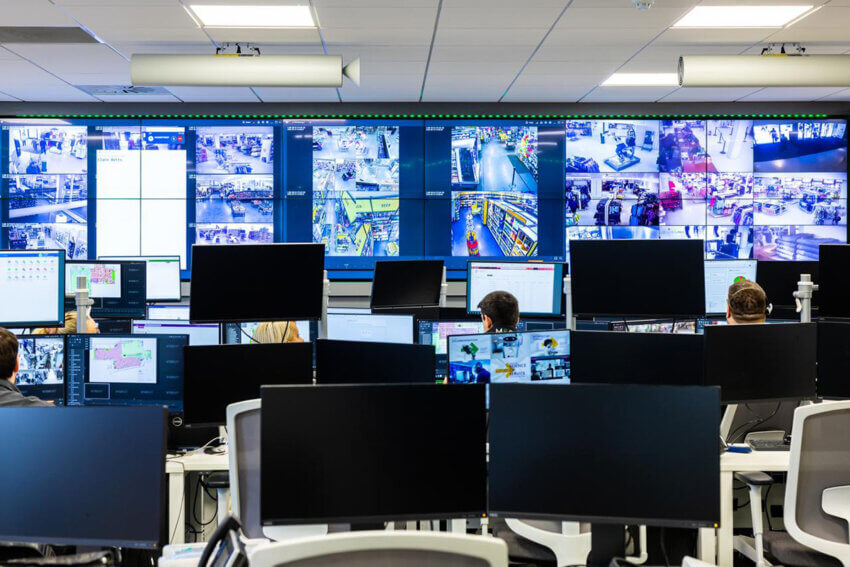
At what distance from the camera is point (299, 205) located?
670 cm

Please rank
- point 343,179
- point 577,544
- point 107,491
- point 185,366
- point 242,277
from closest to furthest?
point 107,491 < point 577,544 < point 185,366 < point 242,277 < point 343,179

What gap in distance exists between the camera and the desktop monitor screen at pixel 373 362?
2809mm

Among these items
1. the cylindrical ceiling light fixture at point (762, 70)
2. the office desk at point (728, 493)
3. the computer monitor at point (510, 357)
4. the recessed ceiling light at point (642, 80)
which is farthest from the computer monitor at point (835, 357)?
the recessed ceiling light at point (642, 80)

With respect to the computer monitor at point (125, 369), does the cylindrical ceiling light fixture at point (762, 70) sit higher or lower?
higher

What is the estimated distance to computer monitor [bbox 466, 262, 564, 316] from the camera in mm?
3938

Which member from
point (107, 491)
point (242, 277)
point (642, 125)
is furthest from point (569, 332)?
point (642, 125)

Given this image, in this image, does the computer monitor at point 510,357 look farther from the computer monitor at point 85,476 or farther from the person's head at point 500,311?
the computer monitor at point 85,476

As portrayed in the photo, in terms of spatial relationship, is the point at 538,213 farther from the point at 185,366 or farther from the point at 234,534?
the point at 234,534

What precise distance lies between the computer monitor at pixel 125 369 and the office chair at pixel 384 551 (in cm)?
198

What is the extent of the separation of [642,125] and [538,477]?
217 inches

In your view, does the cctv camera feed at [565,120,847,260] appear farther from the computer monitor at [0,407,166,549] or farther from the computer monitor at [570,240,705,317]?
the computer monitor at [0,407,166,549]

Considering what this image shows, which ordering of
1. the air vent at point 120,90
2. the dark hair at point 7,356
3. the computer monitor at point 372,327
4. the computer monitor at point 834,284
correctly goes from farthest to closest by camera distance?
the air vent at point 120,90
the computer monitor at point 372,327
the computer monitor at point 834,284
the dark hair at point 7,356

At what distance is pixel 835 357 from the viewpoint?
3.10 meters

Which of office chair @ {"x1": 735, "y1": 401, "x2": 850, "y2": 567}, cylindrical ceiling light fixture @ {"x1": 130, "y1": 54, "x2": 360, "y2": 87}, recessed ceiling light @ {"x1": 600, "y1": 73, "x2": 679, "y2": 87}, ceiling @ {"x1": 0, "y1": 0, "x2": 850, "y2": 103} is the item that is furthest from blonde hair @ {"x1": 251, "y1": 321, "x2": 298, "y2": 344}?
recessed ceiling light @ {"x1": 600, "y1": 73, "x2": 679, "y2": 87}
